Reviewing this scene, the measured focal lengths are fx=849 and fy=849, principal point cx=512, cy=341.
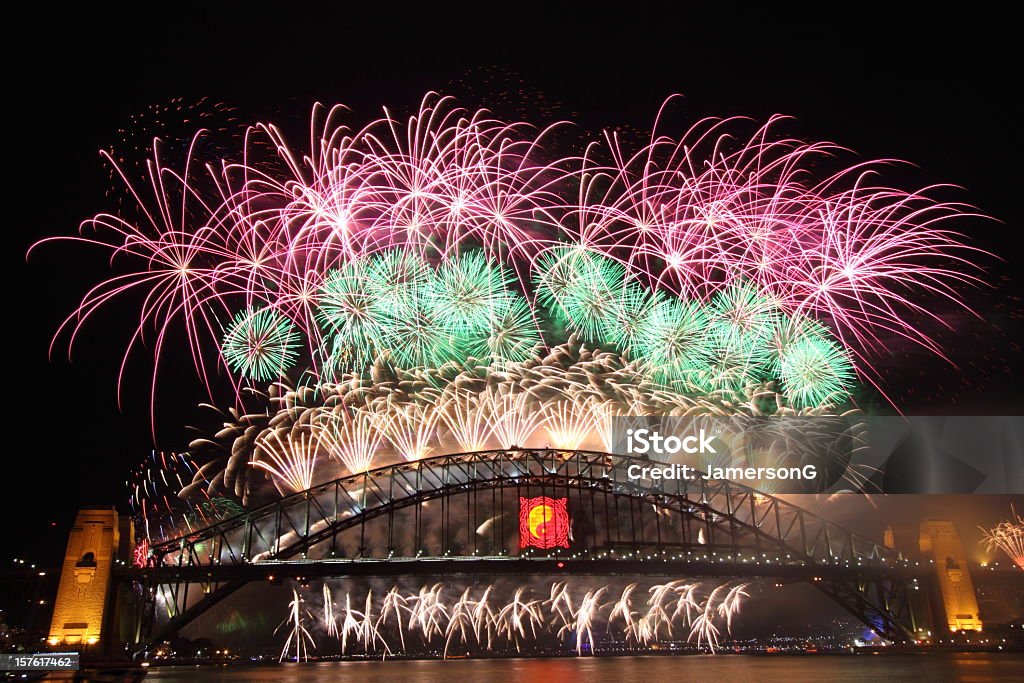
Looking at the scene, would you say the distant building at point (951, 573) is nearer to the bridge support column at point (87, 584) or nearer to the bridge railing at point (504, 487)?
the bridge railing at point (504, 487)

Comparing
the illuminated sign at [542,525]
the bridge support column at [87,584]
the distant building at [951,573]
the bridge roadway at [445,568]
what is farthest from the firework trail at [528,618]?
the bridge support column at [87,584]

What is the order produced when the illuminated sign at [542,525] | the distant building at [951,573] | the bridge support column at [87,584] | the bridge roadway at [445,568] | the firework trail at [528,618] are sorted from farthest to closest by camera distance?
1. the firework trail at [528,618]
2. the illuminated sign at [542,525]
3. the distant building at [951,573]
4. the bridge roadway at [445,568]
5. the bridge support column at [87,584]

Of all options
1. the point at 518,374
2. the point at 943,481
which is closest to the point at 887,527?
the point at 943,481

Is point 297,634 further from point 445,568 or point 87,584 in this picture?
point 87,584

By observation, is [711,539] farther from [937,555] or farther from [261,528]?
[261,528]

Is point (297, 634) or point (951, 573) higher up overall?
point (951, 573)

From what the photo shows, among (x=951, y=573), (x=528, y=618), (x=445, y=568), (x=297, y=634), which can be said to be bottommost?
(x=297, y=634)

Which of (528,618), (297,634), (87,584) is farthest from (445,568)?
(528,618)
